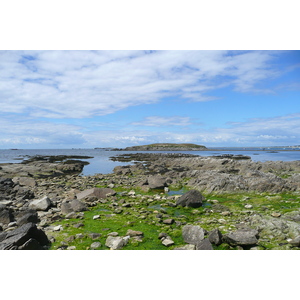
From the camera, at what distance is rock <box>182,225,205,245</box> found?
7850 millimetres

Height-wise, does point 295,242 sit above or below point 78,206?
above

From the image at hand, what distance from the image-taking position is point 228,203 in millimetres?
14125

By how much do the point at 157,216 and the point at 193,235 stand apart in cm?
337

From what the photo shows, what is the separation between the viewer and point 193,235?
8062mm

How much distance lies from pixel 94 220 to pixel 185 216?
15.9ft

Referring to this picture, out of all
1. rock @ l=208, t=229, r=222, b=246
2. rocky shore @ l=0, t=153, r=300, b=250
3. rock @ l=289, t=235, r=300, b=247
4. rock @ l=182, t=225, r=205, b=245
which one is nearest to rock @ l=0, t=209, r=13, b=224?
rocky shore @ l=0, t=153, r=300, b=250

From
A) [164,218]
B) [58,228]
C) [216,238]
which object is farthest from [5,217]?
[216,238]

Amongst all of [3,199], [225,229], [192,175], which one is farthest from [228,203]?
[3,199]

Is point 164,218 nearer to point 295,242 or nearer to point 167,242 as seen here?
point 167,242

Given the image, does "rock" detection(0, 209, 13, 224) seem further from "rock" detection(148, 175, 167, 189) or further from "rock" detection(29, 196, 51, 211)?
"rock" detection(148, 175, 167, 189)

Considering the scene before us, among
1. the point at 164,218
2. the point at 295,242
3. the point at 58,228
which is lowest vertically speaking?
the point at 164,218

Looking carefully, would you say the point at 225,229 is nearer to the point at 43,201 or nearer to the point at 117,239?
the point at 117,239

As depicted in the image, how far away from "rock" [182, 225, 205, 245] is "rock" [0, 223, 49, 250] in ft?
17.1

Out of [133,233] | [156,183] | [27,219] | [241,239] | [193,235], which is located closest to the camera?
[241,239]
